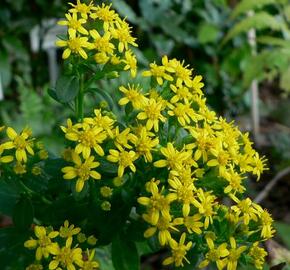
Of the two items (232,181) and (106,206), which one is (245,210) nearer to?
(232,181)

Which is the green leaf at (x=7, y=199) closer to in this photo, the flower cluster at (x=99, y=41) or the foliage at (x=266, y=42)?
the flower cluster at (x=99, y=41)

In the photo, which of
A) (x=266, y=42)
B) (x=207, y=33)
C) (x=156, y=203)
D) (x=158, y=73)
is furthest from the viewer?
(x=207, y=33)

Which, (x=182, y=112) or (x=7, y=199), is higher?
(x=182, y=112)

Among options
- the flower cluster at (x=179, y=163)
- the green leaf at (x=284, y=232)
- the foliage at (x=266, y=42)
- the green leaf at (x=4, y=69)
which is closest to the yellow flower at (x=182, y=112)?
the flower cluster at (x=179, y=163)

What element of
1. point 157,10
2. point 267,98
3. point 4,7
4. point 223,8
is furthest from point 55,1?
point 267,98

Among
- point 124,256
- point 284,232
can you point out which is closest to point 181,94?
point 124,256

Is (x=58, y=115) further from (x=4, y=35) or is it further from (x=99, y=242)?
(x=99, y=242)
